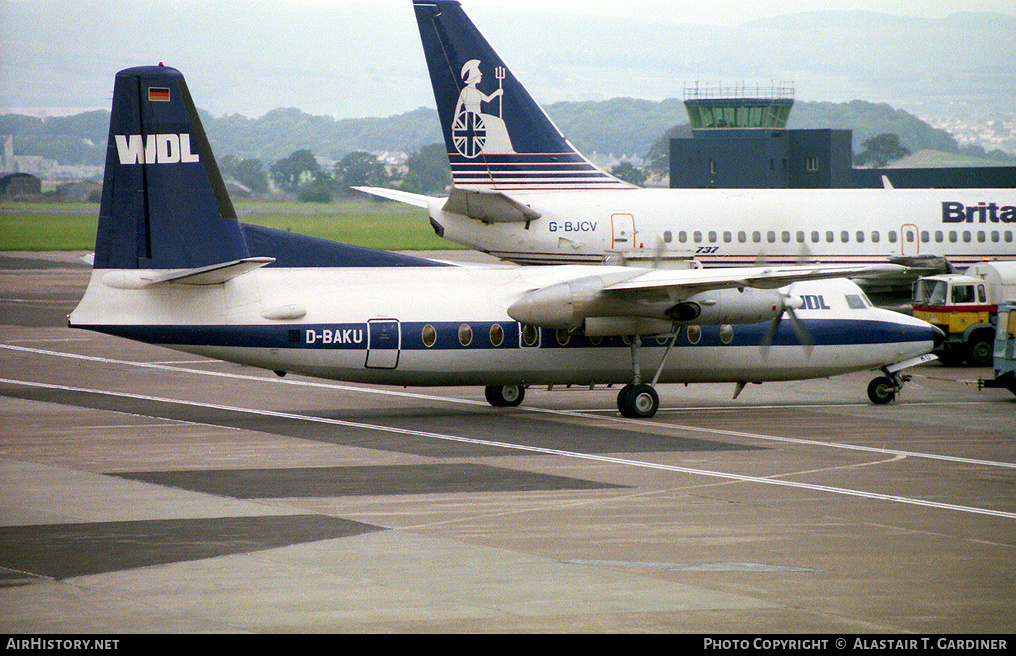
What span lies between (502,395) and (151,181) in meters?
8.87

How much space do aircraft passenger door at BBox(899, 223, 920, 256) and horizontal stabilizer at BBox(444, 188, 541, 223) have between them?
11922 millimetres

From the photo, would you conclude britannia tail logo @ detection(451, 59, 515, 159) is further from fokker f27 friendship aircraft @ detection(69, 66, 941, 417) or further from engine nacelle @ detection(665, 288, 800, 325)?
engine nacelle @ detection(665, 288, 800, 325)

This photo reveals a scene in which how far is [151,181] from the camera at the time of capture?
75.3 feet

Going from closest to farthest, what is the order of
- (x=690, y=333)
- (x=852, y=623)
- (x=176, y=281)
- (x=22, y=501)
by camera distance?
(x=852, y=623) < (x=22, y=501) < (x=176, y=281) < (x=690, y=333)

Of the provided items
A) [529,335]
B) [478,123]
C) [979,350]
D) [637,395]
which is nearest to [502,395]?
[529,335]

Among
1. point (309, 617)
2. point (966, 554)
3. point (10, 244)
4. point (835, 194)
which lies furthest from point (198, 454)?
point (10, 244)

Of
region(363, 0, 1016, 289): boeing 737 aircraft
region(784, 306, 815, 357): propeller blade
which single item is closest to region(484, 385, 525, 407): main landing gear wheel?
region(784, 306, 815, 357): propeller blade

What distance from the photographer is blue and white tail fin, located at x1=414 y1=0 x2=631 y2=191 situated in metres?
35.6

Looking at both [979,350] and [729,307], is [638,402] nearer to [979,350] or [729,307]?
[729,307]

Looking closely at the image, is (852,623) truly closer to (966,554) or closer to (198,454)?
(966,554)

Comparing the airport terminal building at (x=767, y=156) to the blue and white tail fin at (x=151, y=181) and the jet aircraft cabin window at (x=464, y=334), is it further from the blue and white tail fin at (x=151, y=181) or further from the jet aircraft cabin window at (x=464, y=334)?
the blue and white tail fin at (x=151, y=181)

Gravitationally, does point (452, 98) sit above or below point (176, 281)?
above

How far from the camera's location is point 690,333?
2584cm

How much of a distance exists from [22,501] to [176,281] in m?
7.13
